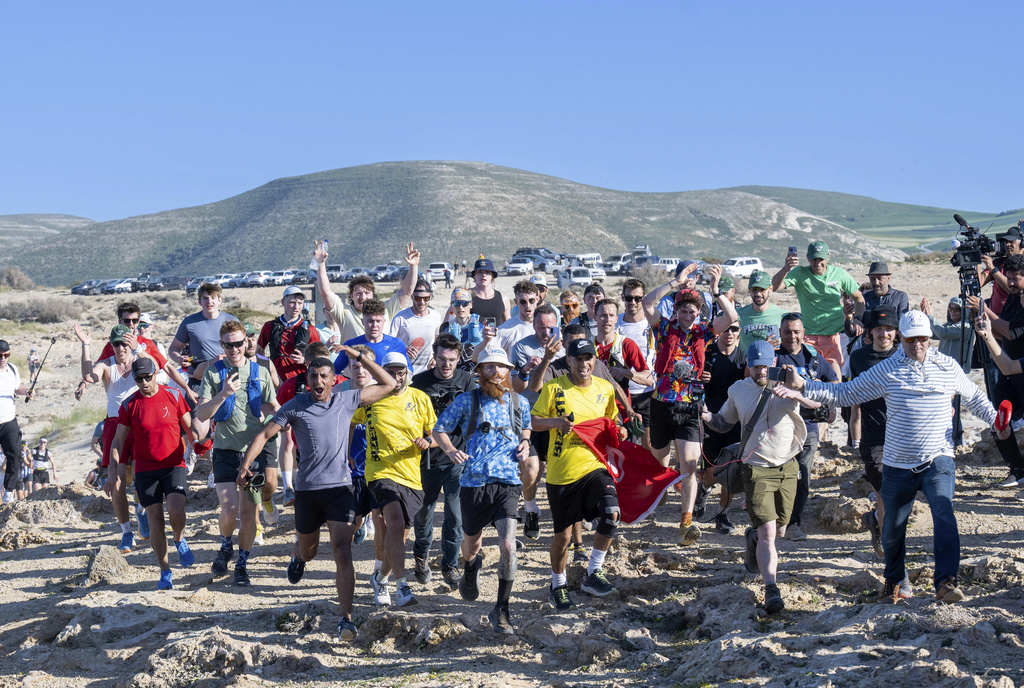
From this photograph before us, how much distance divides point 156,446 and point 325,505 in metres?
1.89

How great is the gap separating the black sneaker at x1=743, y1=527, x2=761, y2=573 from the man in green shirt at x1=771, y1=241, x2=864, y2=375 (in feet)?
11.3

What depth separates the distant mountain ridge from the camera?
4252 inches

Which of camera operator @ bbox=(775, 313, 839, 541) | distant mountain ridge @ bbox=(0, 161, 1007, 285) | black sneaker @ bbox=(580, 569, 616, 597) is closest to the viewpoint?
black sneaker @ bbox=(580, 569, 616, 597)

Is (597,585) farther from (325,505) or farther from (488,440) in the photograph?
(325,505)

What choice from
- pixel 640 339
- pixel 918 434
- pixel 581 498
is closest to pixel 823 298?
pixel 640 339

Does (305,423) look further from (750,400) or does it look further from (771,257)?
(771,257)

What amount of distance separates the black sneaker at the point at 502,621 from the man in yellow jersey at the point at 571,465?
20.7 inches

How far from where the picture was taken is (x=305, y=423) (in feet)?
21.6

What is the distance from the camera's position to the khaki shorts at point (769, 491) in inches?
251

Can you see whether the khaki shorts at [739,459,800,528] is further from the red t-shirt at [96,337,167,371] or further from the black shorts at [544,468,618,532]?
the red t-shirt at [96,337,167,371]

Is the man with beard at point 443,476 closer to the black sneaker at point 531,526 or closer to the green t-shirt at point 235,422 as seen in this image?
the black sneaker at point 531,526

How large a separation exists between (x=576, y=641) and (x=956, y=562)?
232cm

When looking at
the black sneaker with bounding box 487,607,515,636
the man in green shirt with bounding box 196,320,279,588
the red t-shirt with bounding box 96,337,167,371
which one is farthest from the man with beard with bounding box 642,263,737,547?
the red t-shirt with bounding box 96,337,167,371

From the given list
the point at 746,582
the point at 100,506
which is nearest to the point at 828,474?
the point at 746,582
